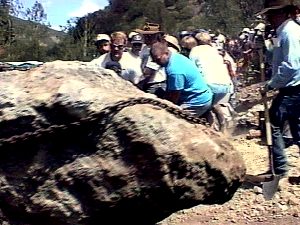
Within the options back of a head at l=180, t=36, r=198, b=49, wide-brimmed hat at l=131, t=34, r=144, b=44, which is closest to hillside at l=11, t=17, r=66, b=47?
wide-brimmed hat at l=131, t=34, r=144, b=44

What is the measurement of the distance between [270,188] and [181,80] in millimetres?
1387

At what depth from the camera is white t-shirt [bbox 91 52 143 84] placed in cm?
842

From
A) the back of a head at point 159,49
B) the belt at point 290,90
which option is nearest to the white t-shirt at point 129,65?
the back of a head at point 159,49

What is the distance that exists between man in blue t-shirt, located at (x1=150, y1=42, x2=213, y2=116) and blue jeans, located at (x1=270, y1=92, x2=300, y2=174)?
2.76ft

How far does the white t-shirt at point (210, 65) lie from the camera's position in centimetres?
884

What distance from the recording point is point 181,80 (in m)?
7.56

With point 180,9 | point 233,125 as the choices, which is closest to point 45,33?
point 233,125

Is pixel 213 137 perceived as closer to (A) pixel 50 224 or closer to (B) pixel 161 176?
(B) pixel 161 176

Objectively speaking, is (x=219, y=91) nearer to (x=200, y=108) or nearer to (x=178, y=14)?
(x=200, y=108)

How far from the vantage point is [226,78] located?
898 centimetres

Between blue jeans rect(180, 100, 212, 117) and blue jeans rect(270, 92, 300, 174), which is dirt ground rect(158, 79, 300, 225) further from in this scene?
blue jeans rect(180, 100, 212, 117)

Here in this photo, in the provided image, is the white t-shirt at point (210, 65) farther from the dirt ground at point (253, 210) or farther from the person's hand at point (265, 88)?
the person's hand at point (265, 88)

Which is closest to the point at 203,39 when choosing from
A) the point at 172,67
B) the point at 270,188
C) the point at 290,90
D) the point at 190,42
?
the point at 190,42

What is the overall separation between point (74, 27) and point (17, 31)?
2.73 meters
